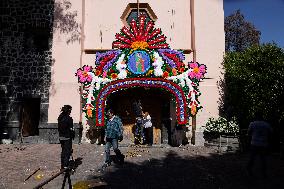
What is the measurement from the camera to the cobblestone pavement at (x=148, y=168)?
6773 millimetres

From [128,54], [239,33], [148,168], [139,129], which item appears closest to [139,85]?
[128,54]

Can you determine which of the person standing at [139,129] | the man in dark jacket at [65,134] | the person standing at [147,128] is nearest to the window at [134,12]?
the person standing at [139,129]

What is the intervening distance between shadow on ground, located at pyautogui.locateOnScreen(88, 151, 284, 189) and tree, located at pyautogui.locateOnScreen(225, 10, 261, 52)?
15898 millimetres

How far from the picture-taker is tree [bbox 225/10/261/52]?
23891 mm

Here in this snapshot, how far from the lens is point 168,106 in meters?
13.7

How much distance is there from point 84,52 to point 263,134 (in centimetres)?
911

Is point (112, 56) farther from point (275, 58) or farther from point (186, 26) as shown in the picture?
point (275, 58)

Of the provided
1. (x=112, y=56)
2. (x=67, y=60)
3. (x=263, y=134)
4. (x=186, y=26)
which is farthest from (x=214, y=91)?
(x=67, y=60)

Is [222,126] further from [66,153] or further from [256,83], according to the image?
[66,153]

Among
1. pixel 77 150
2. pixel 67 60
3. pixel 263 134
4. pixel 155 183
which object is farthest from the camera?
pixel 67 60

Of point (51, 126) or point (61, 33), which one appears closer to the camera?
point (51, 126)

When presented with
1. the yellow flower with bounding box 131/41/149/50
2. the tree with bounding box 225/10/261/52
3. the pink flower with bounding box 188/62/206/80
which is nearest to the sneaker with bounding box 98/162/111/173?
the pink flower with bounding box 188/62/206/80

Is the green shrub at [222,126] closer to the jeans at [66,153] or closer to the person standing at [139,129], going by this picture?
the person standing at [139,129]

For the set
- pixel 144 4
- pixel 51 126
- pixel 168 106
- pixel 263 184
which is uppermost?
pixel 144 4
